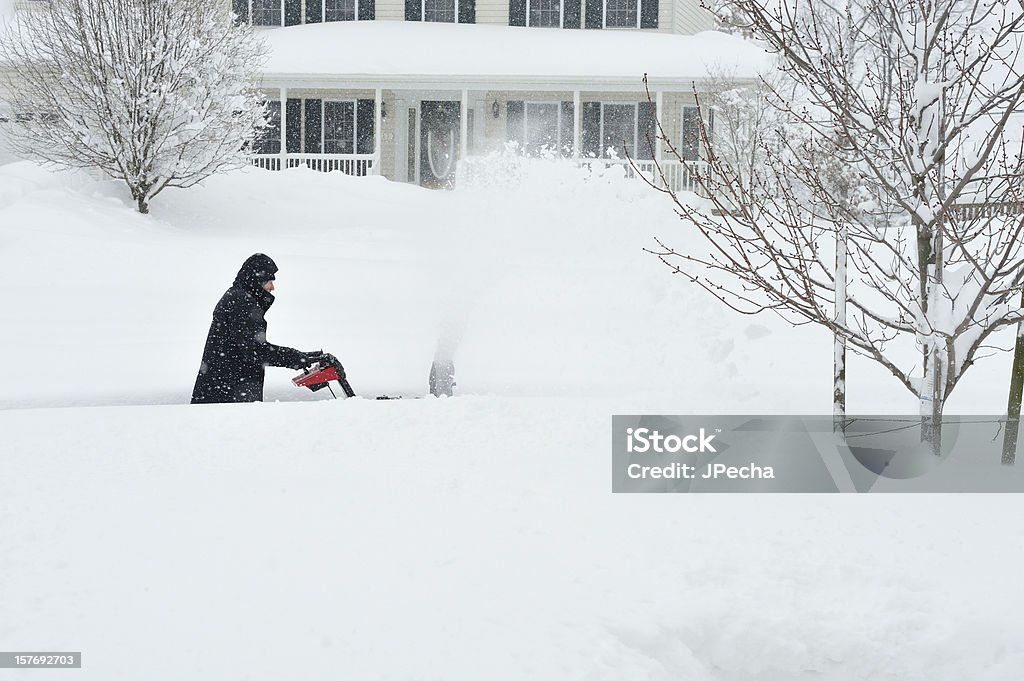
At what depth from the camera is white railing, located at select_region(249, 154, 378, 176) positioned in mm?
22000

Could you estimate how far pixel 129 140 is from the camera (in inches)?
680

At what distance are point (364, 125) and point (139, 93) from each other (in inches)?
305

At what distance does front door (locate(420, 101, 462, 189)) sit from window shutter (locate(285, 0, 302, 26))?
410cm

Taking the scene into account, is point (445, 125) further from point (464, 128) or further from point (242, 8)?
point (242, 8)

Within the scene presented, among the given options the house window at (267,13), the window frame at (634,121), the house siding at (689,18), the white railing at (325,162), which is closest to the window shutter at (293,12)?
the house window at (267,13)

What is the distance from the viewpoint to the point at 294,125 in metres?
24.4

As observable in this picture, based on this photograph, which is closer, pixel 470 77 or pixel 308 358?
pixel 308 358

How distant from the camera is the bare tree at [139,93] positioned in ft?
55.8

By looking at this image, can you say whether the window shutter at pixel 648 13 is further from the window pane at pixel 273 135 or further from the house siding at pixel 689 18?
the window pane at pixel 273 135

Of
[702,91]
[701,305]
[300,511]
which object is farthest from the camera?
[702,91]

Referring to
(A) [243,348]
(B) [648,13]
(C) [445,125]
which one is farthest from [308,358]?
(B) [648,13]

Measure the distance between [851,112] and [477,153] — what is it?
762 inches

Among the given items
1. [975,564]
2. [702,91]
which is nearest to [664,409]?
[975,564]

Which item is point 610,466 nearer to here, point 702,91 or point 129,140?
point 129,140
